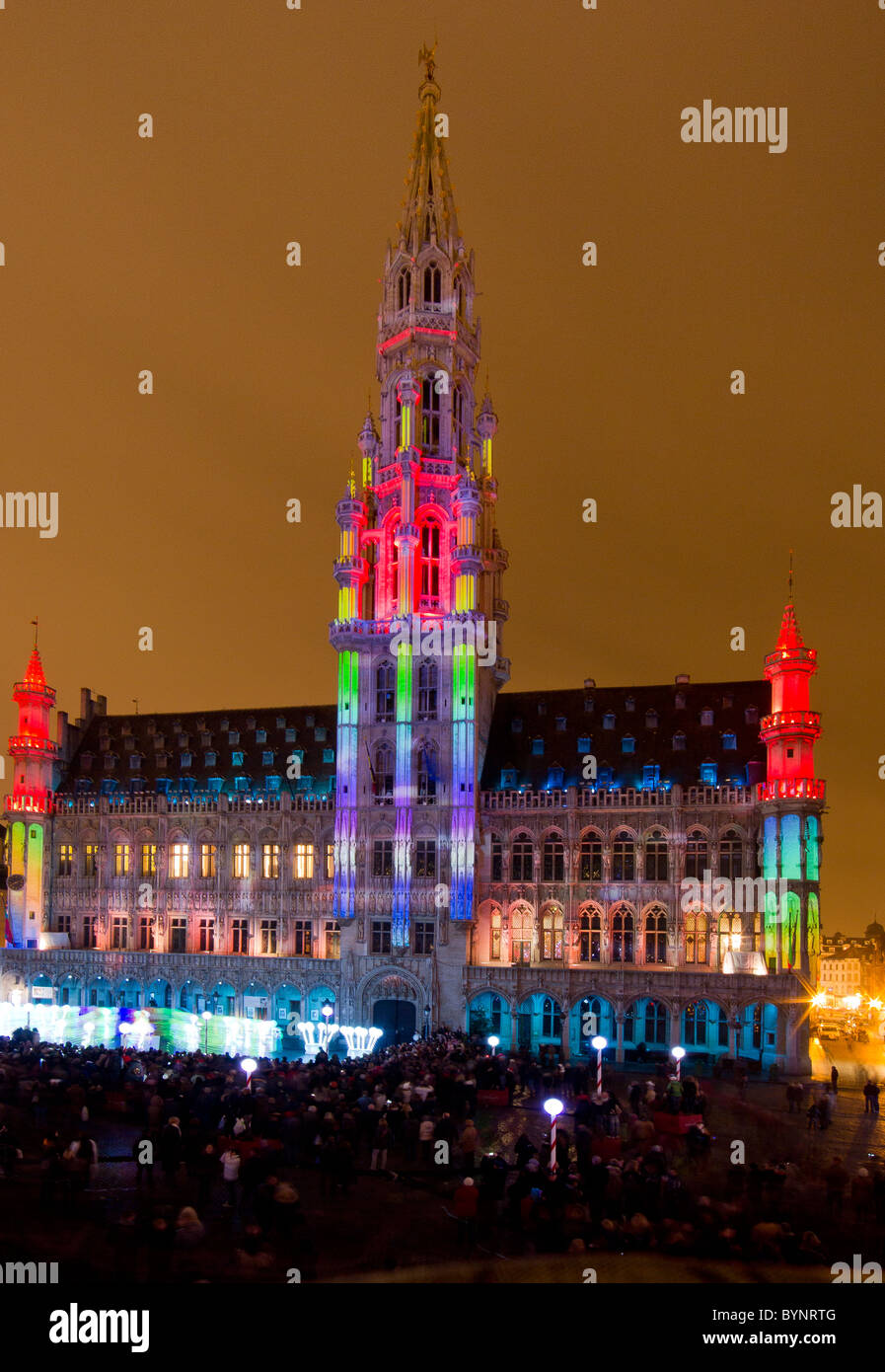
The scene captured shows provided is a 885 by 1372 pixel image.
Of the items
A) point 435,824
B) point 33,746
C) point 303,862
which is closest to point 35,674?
point 33,746

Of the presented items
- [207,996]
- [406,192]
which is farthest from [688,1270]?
[406,192]

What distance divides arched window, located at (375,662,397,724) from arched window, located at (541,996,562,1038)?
1762cm

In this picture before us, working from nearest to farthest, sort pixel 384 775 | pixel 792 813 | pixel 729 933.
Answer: pixel 792 813, pixel 729 933, pixel 384 775

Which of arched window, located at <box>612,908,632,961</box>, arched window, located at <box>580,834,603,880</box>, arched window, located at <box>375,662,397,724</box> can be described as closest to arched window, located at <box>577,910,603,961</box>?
arched window, located at <box>612,908,632,961</box>

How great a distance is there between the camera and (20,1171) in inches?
1052

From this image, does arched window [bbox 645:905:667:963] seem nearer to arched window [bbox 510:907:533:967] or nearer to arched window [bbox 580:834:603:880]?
arched window [bbox 580:834:603:880]

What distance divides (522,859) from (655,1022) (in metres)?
11.0

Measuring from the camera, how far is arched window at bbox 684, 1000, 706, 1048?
181 feet

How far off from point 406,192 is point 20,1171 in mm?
63301

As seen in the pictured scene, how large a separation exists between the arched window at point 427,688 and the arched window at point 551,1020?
54.5 ft

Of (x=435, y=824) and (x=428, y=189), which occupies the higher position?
(x=428, y=189)

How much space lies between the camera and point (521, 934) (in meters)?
60.6

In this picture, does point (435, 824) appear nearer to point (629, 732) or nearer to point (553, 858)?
point (553, 858)
